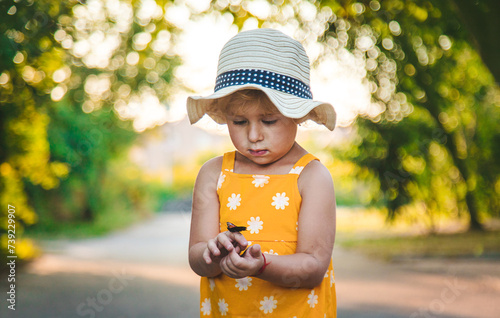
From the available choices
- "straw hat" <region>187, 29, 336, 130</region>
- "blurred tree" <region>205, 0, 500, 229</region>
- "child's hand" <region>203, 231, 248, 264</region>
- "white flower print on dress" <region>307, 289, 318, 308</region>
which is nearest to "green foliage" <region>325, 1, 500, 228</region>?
"blurred tree" <region>205, 0, 500, 229</region>

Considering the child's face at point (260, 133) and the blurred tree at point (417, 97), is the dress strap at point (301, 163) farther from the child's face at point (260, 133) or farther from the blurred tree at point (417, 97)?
the blurred tree at point (417, 97)

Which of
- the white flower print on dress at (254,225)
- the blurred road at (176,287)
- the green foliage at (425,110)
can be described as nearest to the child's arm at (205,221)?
the white flower print on dress at (254,225)

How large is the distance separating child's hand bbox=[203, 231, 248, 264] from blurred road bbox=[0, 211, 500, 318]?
4486 mm

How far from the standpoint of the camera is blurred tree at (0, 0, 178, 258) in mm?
5523

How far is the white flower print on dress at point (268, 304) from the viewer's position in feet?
5.13

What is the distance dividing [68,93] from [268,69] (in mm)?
12150

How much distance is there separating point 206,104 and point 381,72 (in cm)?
731

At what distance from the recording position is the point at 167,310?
587cm

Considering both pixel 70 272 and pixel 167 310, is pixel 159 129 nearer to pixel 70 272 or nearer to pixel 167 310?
pixel 70 272

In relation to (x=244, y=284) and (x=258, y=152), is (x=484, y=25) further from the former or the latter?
(x=244, y=284)

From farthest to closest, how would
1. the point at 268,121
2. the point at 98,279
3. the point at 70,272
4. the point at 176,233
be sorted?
the point at 176,233
the point at 70,272
the point at 98,279
the point at 268,121

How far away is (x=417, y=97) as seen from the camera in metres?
10.3

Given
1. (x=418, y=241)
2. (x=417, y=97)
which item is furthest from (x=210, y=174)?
(x=418, y=241)

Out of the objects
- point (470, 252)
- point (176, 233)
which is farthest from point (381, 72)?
point (176, 233)
